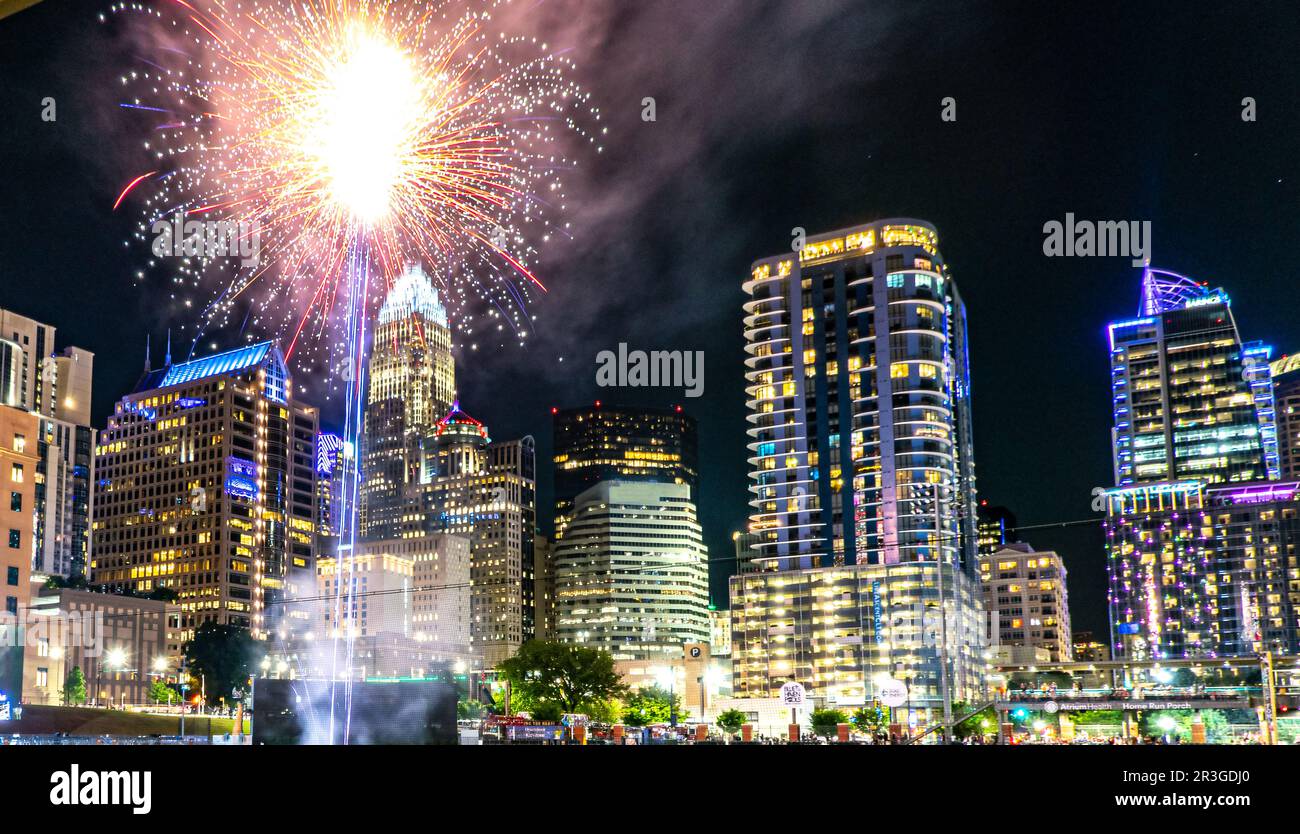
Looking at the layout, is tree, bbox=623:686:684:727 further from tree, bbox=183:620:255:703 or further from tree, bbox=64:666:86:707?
tree, bbox=64:666:86:707

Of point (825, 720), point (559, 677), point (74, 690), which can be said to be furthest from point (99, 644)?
point (825, 720)

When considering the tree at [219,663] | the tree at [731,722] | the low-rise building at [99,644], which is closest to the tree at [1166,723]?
the tree at [731,722]

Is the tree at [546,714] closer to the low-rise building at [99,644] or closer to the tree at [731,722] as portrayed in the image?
the tree at [731,722]

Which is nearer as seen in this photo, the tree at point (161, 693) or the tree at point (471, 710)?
Result: the tree at point (471, 710)

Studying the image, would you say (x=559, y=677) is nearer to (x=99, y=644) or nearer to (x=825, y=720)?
(x=825, y=720)

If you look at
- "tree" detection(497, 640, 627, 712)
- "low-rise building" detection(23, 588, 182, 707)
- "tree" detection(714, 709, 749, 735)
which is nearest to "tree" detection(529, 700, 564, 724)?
"tree" detection(497, 640, 627, 712)

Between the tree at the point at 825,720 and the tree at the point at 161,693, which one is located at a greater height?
the tree at the point at 161,693

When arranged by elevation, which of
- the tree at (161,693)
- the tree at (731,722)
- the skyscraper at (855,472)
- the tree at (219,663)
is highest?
the skyscraper at (855,472)
